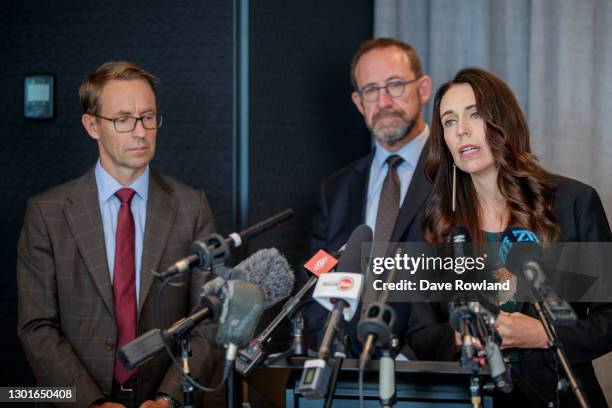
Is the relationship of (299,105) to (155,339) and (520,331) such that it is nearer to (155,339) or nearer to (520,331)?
(520,331)

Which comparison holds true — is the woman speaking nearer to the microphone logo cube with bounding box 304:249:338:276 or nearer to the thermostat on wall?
the microphone logo cube with bounding box 304:249:338:276

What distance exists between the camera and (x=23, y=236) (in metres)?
3.05

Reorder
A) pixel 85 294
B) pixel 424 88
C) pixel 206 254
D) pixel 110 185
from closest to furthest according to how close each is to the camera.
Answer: pixel 206 254, pixel 85 294, pixel 110 185, pixel 424 88

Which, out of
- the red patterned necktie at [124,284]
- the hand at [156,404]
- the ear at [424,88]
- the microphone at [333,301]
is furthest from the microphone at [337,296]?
the ear at [424,88]

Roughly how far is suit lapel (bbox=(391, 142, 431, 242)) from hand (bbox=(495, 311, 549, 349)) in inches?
38.5

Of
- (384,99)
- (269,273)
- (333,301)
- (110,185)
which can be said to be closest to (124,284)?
(110,185)

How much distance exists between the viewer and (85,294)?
296 cm

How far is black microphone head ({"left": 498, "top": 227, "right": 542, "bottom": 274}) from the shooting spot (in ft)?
6.71

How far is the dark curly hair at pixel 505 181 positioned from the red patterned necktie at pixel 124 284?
106cm

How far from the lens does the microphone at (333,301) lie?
1.68m

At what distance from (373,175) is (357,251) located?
1.61 metres

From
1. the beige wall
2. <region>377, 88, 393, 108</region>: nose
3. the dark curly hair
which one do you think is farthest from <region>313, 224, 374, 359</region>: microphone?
the beige wall

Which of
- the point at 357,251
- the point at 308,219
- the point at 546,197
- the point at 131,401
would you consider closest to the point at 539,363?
the point at 546,197

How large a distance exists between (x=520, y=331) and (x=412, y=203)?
111 centimetres
